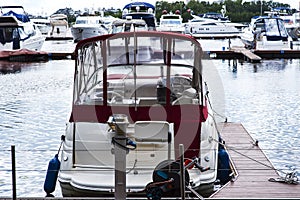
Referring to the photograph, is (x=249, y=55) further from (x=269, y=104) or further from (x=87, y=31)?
(x=87, y=31)

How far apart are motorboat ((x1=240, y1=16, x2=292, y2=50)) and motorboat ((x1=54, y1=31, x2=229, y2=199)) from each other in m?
26.3

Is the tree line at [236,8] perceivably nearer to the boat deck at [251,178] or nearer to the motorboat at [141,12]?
the motorboat at [141,12]

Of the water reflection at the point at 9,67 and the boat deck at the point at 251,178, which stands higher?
the boat deck at the point at 251,178

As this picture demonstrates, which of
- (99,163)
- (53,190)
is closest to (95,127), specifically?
(99,163)

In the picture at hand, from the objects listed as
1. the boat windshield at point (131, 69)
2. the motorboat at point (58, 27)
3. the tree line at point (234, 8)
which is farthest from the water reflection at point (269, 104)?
the tree line at point (234, 8)

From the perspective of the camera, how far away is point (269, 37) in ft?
118

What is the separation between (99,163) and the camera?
8312 millimetres

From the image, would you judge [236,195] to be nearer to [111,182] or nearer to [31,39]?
[111,182]

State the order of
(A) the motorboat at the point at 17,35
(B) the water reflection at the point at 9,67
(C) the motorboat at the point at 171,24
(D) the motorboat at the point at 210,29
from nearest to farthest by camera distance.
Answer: (B) the water reflection at the point at 9,67, (A) the motorboat at the point at 17,35, (C) the motorboat at the point at 171,24, (D) the motorboat at the point at 210,29

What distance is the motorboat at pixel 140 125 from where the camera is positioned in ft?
26.1

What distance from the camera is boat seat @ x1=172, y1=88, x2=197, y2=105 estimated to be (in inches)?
358

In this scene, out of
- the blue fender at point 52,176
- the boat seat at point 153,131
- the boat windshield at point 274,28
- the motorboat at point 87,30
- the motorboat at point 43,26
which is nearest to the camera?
the boat seat at point 153,131

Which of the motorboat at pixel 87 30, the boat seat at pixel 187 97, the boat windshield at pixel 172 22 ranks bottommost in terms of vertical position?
the motorboat at pixel 87 30

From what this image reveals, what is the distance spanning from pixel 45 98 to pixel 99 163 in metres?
12.4
